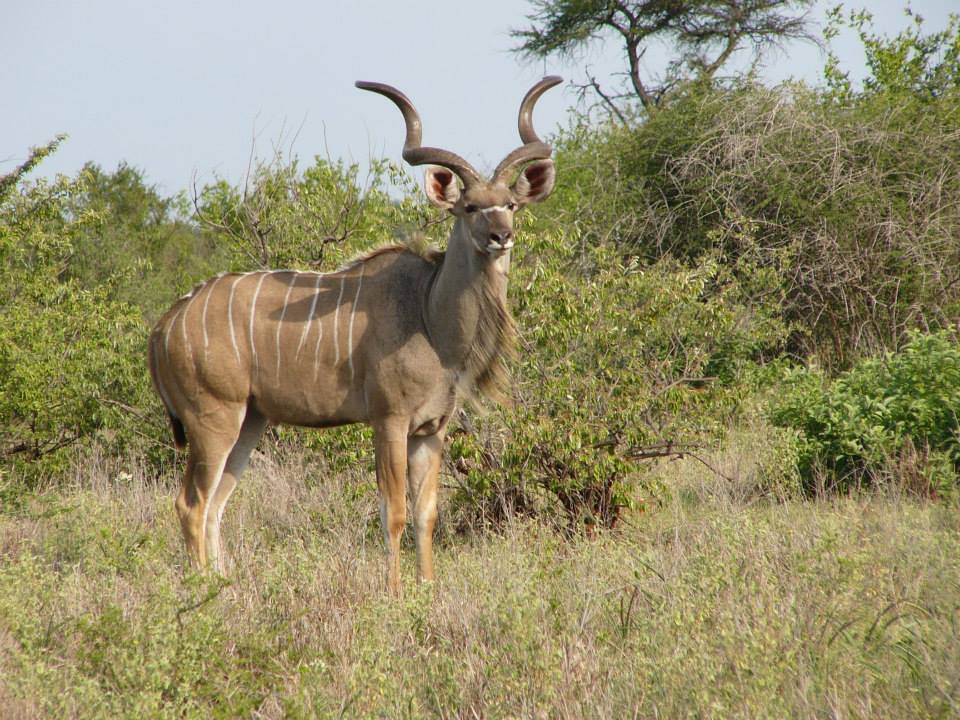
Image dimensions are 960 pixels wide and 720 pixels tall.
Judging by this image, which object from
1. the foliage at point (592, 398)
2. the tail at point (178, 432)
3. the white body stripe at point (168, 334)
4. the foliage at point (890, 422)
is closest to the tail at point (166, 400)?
the tail at point (178, 432)

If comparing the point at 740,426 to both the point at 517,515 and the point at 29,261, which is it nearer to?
the point at 517,515

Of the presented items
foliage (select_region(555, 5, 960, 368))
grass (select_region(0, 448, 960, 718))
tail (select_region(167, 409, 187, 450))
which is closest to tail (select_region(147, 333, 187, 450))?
tail (select_region(167, 409, 187, 450))

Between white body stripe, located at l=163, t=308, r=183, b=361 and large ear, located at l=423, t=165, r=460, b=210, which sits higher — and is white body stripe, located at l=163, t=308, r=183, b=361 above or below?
below

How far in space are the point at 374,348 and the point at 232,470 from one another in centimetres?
88

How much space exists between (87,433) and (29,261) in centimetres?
133

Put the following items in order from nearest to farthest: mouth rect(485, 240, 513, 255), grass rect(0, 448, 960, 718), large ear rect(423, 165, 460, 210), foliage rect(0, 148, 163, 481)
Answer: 1. grass rect(0, 448, 960, 718)
2. mouth rect(485, 240, 513, 255)
3. large ear rect(423, 165, 460, 210)
4. foliage rect(0, 148, 163, 481)

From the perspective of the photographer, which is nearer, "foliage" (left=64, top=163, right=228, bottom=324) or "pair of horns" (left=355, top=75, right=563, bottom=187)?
"pair of horns" (left=355, top=75, right=563, bottom=187)

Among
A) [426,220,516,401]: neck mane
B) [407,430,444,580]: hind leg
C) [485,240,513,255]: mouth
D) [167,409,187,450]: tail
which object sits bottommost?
[407,430,444,580]: hind leg

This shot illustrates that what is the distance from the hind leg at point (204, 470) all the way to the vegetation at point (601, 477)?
16 centimetres

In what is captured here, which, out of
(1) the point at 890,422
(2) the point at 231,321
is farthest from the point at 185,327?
(1) the point at 890,422

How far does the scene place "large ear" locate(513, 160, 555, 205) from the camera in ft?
14.5

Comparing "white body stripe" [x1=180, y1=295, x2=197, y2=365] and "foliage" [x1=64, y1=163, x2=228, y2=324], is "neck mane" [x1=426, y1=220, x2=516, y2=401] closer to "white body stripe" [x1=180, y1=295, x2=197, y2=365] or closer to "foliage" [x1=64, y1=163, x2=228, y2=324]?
"white body stripe" [x1=180, y1=295, x2=197, y2=365]

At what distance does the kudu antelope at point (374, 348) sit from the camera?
4328 millimetres

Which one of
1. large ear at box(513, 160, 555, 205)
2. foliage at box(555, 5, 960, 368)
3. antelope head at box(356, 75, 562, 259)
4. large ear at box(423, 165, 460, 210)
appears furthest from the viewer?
foliage at box(555, 5, 960, 368)
